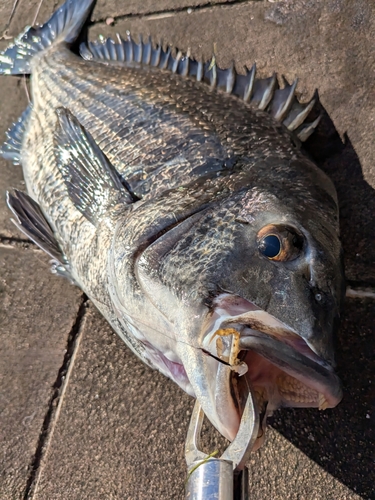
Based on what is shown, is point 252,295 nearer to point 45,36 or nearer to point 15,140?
point 15,140

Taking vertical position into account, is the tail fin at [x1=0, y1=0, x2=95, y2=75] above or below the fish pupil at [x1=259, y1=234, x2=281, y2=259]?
above

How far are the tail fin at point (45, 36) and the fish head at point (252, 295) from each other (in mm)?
2486

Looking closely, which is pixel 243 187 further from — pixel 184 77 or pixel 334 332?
pixel 184 77

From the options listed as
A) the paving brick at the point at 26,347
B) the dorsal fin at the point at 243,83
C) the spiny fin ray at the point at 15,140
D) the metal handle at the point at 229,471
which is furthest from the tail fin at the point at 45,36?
the metal handle at the point at 229,471

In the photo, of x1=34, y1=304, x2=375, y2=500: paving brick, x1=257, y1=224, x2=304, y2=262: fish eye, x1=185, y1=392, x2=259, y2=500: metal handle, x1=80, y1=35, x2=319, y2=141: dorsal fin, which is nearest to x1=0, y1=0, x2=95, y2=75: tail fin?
x1=80, y1=35, x2=319, y2=141: dorsal fin

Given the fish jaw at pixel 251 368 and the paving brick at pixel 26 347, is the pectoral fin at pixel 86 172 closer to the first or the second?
the paving brick at pixel 26 347

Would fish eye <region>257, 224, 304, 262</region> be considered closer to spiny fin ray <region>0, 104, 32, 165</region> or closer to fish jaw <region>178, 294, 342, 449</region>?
fish jaw <region>178, 294, 342, 449</region>

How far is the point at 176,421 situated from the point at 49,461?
75 centimetres

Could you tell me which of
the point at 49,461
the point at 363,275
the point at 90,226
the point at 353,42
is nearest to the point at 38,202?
the point at 90,226

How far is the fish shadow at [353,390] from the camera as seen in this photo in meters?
2.07

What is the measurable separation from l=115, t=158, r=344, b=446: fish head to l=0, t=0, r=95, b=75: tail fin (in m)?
2.49

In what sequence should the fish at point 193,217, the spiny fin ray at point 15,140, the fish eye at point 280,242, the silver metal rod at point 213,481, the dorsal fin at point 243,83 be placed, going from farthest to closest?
the spiny fin ray at point 15,140
the dorsal fin at point 243,83
the fish eye at point 280,242
the fish at point 193,217
the silver metal rod at point 213,481

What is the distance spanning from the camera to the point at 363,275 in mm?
2352

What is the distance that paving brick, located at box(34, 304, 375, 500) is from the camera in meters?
2.11
